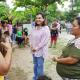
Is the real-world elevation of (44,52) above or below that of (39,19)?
below

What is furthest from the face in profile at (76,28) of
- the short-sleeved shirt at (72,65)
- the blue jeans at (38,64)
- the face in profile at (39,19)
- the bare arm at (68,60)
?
the blue jeans at (38,64)

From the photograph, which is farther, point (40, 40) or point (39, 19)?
point (40, 40)

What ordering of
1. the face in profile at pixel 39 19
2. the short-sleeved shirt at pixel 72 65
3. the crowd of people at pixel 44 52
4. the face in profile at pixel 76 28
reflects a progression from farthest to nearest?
the face in profile at pixel 39 19 → the face in profile at pixel 76 28 → the short-sleeved shirt at pixel 72 65 → the crowd of people at pixel 44 52

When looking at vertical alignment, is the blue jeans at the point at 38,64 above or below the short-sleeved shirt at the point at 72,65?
below

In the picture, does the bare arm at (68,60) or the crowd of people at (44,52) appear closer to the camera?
the crowd of people at (44,52)

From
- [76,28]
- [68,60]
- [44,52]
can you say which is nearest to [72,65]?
[68,60]

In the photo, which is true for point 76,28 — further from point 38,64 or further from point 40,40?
point 38,64

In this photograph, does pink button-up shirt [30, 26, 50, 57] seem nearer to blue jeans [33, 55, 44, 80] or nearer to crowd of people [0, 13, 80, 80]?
crowd of people [0, 13, 80, 80]

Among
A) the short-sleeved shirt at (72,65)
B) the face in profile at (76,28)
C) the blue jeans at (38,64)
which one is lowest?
the blue jeans at (38,64)

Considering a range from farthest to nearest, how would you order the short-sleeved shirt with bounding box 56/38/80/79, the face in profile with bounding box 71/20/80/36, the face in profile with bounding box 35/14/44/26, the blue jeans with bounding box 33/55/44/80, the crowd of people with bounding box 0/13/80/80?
the blue jeans with bounding box 33/55/44/80 < the face in profile with bounding box 35/14/44/26 < the face in profile with bounding box 71/20/80/36 < the short-sleeved shirt with bounding box 56/38/80/79 < the crowd of people with bounding box 0/13/80/80

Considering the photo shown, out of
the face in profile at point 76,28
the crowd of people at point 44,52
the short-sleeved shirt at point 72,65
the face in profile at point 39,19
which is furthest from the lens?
the face in profile at point 39,19

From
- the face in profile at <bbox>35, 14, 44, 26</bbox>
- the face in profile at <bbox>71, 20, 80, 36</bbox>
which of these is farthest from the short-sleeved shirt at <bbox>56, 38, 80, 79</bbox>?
the face in profile at <bbox>35, 14, 44, 26</bbox>

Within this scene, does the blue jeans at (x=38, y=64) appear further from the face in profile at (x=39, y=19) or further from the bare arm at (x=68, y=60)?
the bare arm at (x=68, y=60)

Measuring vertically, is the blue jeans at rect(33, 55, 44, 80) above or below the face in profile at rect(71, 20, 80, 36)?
below
